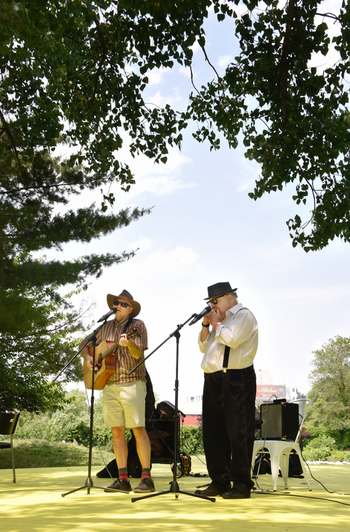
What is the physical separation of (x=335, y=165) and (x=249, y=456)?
4.30 meters

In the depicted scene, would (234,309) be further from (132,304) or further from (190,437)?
(190,437)

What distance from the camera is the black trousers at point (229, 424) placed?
134 inches

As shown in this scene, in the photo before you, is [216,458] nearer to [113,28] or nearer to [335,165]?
[335,165]

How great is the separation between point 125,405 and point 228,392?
92 cm

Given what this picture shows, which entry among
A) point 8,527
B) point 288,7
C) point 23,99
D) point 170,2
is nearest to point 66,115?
point 23,99

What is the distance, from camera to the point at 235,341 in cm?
346

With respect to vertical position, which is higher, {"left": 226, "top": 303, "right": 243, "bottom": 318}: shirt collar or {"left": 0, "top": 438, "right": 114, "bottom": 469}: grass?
{"left": 226, "top": 303, "right": 243, "bottom": 318}: shirt collar

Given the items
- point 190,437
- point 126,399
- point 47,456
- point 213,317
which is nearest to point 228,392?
point 213,317

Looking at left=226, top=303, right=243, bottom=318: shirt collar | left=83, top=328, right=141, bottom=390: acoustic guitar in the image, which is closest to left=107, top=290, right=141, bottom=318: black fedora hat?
left=83, top=328, right=141, bottom=390: acoustic guitar

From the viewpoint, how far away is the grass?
8680 mm

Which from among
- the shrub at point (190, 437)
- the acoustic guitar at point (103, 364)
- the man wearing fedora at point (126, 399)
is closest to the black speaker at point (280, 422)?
the man wearing fedora at point (126, 399)

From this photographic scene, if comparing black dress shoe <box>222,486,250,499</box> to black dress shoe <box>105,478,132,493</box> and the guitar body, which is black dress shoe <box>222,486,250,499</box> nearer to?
black dress shoe <box>105,478,132,493</box>

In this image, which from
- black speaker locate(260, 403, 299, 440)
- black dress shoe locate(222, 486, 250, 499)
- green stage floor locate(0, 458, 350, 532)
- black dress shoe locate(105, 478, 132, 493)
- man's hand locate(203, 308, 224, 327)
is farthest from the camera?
black speaker locate(260, 403, 299, 440)

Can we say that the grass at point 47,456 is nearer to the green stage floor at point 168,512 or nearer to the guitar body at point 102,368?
the guitar body at point 102,368
